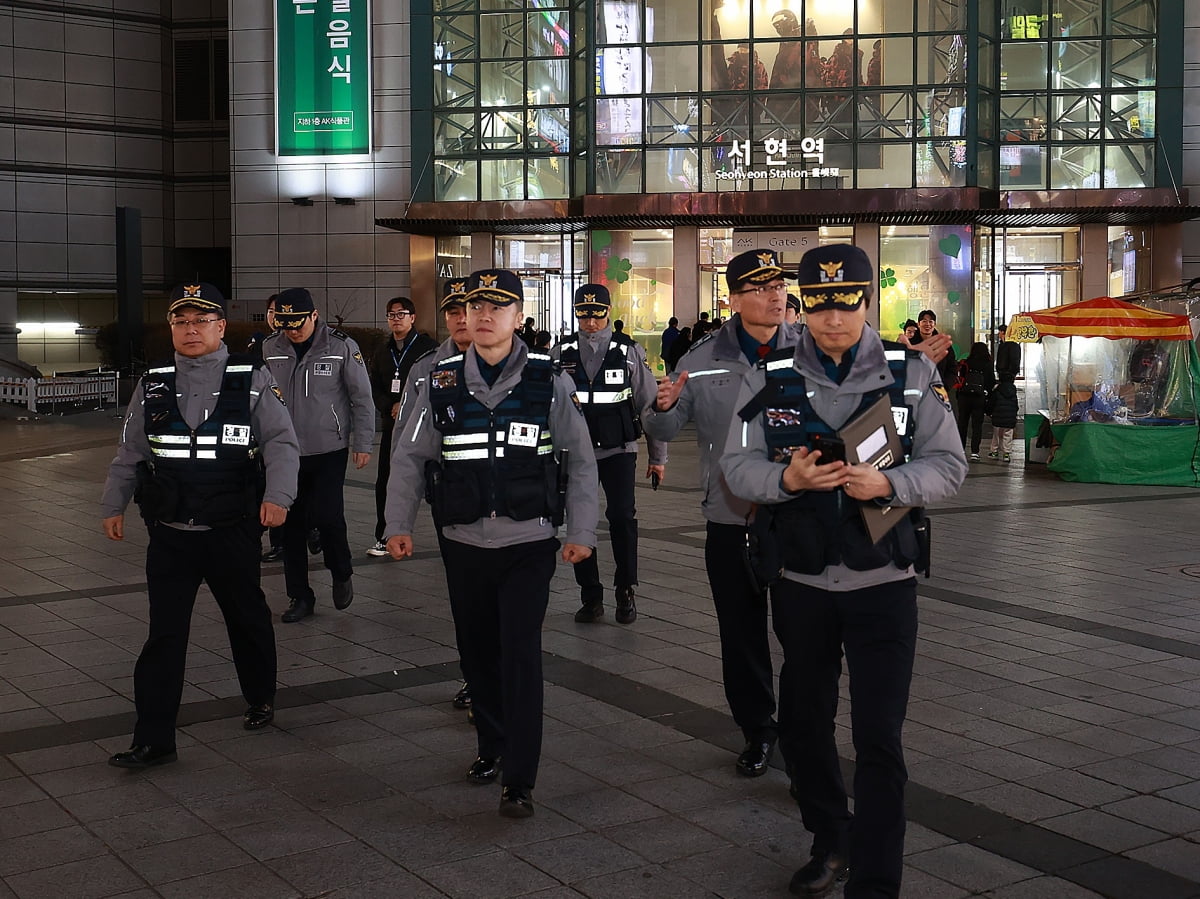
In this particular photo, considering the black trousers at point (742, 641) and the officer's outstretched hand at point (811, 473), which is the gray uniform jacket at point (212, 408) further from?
the officer's outstretched hand at point (811, 473)

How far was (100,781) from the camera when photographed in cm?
539

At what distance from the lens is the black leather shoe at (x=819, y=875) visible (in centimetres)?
425

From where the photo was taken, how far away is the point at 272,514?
5.80m

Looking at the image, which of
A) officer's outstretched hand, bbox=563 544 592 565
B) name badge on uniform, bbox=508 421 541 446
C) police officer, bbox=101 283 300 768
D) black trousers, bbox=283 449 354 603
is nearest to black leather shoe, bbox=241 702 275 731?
police officer, bbox=101 283 300 768

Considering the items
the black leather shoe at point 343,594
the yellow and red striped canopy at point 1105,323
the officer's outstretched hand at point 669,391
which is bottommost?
the black leather shoe at point 343,594

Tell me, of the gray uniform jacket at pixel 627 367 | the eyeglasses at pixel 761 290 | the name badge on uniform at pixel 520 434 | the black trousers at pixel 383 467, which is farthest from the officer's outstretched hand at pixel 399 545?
the black trousers at pixel 383 467

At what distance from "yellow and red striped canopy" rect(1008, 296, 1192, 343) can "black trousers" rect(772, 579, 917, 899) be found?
45.1 feet

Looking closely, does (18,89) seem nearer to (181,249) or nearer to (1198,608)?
(181,249)

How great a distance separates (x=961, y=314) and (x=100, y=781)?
28581mm

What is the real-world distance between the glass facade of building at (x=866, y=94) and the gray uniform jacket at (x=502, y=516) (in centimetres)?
2669

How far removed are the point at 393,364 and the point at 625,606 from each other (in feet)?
10.3

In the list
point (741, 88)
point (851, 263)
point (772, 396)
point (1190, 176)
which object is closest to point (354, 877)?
point (772, 396)

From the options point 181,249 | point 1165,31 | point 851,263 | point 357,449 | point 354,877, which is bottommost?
point 354,877

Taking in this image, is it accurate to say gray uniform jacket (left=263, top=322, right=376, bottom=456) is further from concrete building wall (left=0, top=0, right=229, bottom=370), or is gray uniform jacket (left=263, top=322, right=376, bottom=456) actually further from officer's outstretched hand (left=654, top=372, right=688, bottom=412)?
concrete building wall (left=0, top=0, right=229, bottom=370)
